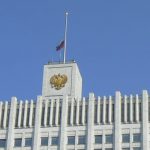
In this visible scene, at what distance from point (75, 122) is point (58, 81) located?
11020 millimetres

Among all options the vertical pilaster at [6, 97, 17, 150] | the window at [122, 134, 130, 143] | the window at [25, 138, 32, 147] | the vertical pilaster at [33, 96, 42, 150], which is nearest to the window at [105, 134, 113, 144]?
the window at [122, 134, 130, 143]

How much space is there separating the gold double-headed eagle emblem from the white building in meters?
1.80

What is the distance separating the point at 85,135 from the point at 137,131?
971 cm

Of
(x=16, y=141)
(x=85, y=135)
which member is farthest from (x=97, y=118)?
(x=16, y=141)

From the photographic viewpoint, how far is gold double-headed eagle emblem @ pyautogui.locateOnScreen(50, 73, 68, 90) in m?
131

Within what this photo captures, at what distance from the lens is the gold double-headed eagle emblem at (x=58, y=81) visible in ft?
430

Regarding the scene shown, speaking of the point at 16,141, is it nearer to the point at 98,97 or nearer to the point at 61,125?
the point at 61,125

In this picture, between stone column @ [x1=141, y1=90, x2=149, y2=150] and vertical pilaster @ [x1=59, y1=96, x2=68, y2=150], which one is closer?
stone column @ [x1=141, y1=90, x2=149, y2=150]

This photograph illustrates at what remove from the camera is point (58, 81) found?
131250mm

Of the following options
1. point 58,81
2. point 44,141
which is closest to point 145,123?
point 44,141

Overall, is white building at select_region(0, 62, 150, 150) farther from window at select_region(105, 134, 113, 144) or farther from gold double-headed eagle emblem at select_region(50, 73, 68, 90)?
gold double-headed eagle emblem at select_region(50, 73, 68, 90)

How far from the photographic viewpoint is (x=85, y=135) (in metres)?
123

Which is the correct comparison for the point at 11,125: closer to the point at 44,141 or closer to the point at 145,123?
the point at 44,141

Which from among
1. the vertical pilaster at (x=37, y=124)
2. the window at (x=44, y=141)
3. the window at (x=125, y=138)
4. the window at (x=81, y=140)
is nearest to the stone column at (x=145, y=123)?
the window at (x=125, y=138)
